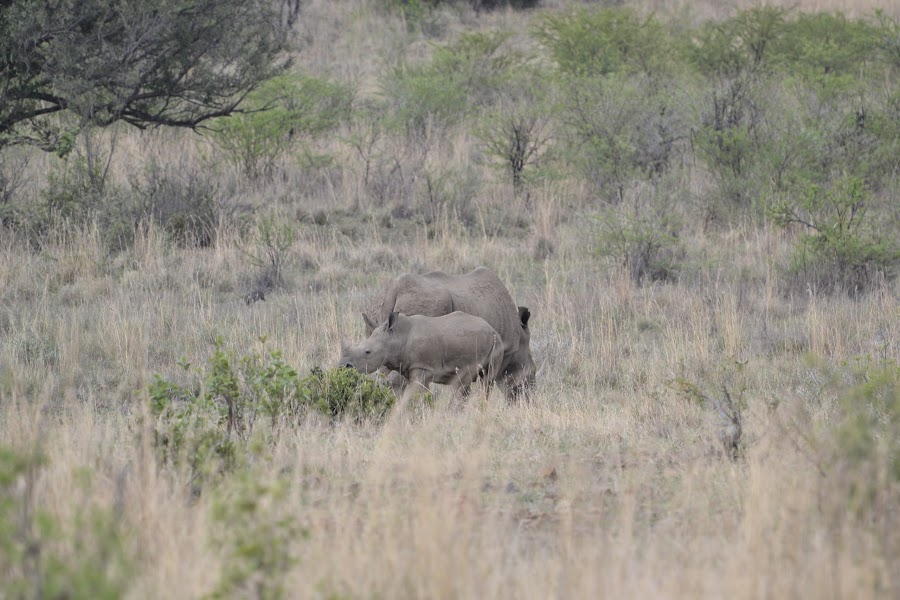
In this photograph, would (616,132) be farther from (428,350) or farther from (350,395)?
(350,395)

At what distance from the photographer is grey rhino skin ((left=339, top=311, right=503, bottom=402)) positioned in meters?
7.65

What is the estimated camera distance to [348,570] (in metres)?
3.86

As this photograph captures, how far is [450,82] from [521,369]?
1453 cm

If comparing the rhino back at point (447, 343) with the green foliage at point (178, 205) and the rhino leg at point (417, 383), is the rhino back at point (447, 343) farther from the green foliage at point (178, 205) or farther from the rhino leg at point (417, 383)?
the green foliage at point (178, 205)

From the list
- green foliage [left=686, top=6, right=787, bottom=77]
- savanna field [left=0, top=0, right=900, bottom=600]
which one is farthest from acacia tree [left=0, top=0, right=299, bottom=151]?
green foliage [left=686, top=6, right=787, bottom=77]

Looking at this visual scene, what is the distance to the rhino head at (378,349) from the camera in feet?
25.0

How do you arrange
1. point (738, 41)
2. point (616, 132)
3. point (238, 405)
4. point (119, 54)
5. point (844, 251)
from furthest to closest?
point (738, 41) → point (616, 132) → point (119, 54) → point (844, 251) → point (238, 405)

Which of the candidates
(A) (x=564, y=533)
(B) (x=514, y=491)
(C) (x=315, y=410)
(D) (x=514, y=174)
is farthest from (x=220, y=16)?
(A) (x=564, y=533)

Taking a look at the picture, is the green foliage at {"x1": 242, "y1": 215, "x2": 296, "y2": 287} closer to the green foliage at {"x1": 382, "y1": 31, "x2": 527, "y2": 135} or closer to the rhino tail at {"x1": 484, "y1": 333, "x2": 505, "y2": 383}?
the rhino tail at {"x1": 484, "y1": 333, "x2": 505, "y2": 383}

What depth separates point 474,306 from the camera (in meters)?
8.53

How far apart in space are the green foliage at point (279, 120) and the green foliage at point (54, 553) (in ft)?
40.4

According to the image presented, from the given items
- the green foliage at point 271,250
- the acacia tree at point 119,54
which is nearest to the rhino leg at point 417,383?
the green foliage at point 271,250

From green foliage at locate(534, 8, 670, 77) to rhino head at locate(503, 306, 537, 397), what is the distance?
16.2m

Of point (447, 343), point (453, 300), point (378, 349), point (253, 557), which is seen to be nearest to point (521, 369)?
point (453, 300)
